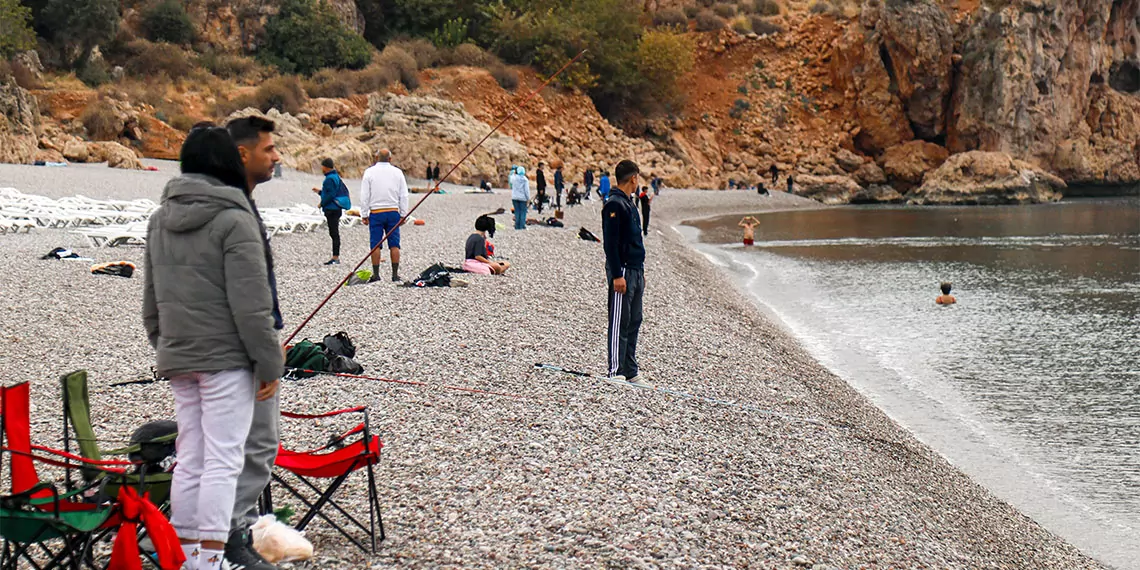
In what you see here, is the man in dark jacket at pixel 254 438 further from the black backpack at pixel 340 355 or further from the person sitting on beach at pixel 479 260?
the person sitting on beach at pixel 479 260

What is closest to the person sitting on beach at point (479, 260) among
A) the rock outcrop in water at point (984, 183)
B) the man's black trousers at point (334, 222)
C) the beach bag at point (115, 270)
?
the man's black trousers at point (334, 222)

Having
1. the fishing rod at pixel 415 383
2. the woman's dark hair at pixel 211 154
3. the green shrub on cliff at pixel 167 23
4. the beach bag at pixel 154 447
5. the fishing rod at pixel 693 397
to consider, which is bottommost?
the fishing rod at pixel 693 397

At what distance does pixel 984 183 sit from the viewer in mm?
54781

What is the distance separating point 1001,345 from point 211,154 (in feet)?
41.5

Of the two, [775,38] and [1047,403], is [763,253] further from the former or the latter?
[775,38]

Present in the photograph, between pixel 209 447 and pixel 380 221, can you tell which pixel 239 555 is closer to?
pixel 209 447

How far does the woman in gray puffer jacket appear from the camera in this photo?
11.0 feet

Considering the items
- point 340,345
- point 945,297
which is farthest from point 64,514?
point 945,297

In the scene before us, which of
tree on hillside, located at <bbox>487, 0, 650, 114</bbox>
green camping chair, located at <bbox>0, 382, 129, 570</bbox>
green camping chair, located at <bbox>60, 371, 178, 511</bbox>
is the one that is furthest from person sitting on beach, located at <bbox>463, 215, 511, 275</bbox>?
tree on hillside, located at <bbox>487, 0, 650, 114</bbox>

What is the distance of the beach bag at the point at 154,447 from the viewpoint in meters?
3.78

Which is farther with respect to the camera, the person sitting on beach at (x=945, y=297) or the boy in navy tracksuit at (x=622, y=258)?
the person sitting on beach at (x=945, y=297)

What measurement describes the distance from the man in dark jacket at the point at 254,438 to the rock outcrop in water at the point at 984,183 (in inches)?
2151

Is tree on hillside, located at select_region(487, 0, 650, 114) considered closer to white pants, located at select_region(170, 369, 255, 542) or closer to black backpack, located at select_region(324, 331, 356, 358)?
black backpack, located at select_region(324, 331, 356, 358)

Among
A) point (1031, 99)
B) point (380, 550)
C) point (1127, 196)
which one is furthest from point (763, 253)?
point (1127, 196)
